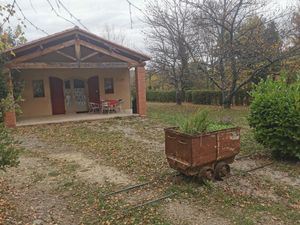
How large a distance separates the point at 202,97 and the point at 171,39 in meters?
6.65

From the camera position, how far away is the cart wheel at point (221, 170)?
212 inches

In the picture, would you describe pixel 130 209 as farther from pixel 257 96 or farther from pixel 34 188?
pixel 257 96

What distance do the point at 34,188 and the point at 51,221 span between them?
1.47 metres

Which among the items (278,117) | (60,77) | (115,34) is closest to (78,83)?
(60,77)

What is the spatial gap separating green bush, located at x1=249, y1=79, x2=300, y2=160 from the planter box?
63.5 inches

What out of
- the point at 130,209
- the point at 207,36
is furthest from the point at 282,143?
the point at 207,36

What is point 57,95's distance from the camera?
16594mm

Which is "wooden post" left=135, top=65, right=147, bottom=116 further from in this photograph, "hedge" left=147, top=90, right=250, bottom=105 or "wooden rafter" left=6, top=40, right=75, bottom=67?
"hedge" left=147, top=90, right=250, bottom=105

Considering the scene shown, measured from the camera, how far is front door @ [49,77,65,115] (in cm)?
1639

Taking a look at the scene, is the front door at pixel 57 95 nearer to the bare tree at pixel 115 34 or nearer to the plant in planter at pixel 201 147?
the plant in planter at pixel 201 147

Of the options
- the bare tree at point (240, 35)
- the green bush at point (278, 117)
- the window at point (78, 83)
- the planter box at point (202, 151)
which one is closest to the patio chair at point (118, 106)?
the window at point (78, 83)

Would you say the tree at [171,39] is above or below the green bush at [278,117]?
above

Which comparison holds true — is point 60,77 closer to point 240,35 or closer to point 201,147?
point 240,35

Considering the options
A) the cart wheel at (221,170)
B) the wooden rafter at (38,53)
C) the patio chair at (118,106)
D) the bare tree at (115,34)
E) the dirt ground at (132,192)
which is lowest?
the dirt ground at (132,192)
